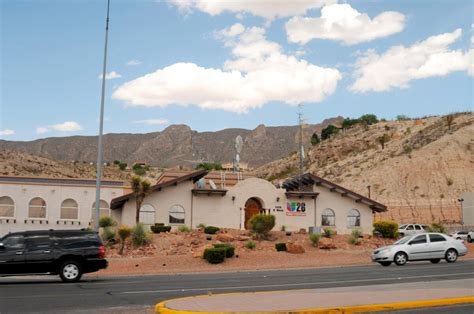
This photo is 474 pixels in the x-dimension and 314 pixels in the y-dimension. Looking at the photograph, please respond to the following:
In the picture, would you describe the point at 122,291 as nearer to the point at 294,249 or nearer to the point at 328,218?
the point at 294,249

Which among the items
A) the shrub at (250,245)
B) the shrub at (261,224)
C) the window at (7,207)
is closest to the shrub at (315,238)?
the shrub at (261,224)

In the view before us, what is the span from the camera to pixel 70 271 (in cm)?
1995

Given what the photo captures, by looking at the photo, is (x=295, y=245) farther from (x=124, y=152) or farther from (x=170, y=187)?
(x=124, y=152)

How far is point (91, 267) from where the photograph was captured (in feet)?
66.7

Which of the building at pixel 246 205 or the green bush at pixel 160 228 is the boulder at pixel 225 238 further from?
the building at pixel 246 205

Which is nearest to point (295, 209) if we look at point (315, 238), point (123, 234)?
point (315, 238)

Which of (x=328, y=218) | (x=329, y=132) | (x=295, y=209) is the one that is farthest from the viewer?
(x=329, y=132)

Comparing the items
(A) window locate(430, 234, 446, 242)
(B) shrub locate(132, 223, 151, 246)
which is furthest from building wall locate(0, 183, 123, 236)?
(A) window locate(430, 234, 446, 242)

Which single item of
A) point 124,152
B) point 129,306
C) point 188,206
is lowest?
point 129,306

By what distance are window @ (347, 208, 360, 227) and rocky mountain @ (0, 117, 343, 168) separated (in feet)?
323

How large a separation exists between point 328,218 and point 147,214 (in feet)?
42.7

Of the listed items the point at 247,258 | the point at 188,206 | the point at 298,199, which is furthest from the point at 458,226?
the point at 247,258

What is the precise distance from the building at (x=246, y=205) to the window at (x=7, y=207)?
8739 millimetres

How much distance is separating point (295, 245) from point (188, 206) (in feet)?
34.6
